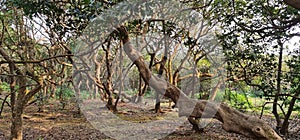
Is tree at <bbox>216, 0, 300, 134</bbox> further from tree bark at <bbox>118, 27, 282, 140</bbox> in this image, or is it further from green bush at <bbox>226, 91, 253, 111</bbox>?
tree bark at <bbox>118, 27, 282, 140</bbox>

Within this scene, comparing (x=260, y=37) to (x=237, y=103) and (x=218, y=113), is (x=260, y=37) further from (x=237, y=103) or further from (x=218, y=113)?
(x=237, y=103)

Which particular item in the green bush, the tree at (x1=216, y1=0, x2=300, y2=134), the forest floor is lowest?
the forest floor

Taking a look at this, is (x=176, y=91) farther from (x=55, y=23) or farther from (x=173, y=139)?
(x=173, y=139)

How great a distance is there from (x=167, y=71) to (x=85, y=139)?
192 inches

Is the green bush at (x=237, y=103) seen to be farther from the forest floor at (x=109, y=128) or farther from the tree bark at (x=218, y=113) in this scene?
the tree bark at (x=218, y=113)

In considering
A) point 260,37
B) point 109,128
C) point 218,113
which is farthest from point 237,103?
point 218,113

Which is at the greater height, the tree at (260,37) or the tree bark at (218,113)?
the tree at (260,37)

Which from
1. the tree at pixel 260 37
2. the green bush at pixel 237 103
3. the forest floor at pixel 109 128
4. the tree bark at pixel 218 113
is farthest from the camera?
the forest floor at pixel 109 128

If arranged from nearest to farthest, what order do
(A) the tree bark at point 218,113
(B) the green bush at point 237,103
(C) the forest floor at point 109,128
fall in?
(A) the tree bark at point 218,113 → (B) the green bush at point 237,103 → (C) the forest floor at point 109,128

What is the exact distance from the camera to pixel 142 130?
20.9 ft

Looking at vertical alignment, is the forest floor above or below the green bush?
below

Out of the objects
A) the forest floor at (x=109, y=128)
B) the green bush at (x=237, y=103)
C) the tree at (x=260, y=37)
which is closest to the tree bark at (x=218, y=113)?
the tree at (x=260, y=37)

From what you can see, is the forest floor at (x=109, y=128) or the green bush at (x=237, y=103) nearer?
the green bush at (x=237, y=103)

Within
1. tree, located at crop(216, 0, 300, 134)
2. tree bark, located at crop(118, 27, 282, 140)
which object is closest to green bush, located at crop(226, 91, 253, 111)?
tree, located at crop(216, 0, 300, 134)
